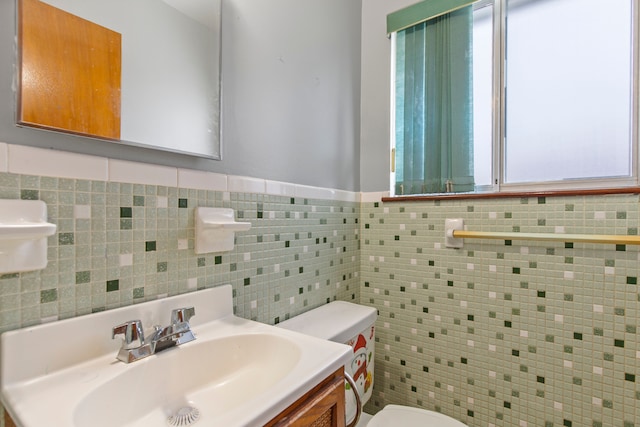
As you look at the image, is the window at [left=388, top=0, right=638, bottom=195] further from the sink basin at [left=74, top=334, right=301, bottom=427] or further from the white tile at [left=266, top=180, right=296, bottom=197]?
the sink basin at [left=74, top=334, right=301, bottom=427]

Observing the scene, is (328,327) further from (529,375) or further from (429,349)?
(529,375)

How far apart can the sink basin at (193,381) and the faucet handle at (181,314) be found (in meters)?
0.06

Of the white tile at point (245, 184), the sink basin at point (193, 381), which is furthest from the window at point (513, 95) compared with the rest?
the sink basin at point (193, 381)

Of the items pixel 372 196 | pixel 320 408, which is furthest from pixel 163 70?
pixel 372 196

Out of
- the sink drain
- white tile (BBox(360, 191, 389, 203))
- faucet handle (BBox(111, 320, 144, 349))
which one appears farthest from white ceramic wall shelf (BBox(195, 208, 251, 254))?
white tile (BBox(360, 191, 389, 203))

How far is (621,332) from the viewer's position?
1.02 m

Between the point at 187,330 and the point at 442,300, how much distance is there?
1.06m

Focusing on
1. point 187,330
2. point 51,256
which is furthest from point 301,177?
point 51,256

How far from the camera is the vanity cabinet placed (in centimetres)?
55

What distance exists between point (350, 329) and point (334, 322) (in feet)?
0.20

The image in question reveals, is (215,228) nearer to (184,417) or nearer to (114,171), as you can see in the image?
(114,171)

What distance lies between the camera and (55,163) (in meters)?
0.60

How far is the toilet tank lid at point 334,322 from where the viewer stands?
3.36 feet

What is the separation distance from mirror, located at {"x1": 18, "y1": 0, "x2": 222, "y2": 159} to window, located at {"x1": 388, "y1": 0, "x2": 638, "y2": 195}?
94cm
